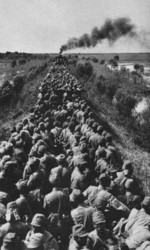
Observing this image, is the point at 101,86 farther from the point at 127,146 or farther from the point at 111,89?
the point at 127,146

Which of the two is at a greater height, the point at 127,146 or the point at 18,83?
the point at 18,83

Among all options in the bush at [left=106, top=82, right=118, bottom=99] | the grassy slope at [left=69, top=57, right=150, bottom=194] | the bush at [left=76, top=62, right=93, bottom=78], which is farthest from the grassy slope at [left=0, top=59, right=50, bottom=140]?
the bush at [left=106, top=82, right=118, bottom=99]

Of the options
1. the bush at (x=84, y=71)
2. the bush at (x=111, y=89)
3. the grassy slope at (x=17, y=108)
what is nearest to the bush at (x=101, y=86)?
the bush at (x=111, y=89)

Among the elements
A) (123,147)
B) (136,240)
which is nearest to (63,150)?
(123,147)

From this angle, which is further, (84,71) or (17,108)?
(84,71)

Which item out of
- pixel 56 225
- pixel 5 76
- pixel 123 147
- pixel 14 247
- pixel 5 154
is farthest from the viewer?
pixel 5 76

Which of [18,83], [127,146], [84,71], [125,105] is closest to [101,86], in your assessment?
[125,105]

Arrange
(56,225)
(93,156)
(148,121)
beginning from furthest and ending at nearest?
(148,121) → (93,156) → (56,225)

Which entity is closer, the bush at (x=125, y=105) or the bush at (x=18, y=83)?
the bush at (x=125, y=105)

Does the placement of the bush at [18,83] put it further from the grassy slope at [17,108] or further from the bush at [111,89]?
the bush at [111,89]

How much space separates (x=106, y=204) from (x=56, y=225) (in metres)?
1.27

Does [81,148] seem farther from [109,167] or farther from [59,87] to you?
[59,87]

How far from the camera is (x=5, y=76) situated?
185 feet

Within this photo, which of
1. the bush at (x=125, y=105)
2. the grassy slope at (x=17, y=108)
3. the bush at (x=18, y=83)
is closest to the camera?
the grassy slope at (x=17, y=108)
